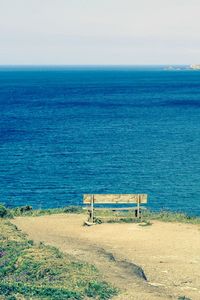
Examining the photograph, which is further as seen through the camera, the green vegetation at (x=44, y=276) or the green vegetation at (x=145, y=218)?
the green vegetation at (x=145, y=218)

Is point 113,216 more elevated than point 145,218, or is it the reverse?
point 145,218

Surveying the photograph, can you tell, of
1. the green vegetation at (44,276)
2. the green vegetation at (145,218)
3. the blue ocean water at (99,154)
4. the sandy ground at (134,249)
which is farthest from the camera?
the blue ocean water at (99,154)

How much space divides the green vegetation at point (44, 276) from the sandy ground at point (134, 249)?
0.73 metres

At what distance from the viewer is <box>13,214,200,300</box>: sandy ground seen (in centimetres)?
1800

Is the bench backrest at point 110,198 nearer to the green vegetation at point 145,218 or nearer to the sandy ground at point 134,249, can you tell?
the green vegetation at point 145,218

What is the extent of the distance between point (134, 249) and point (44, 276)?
25.3 ft

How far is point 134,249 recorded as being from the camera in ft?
79.2

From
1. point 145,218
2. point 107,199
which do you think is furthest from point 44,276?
point 145,218

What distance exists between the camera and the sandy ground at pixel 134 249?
18.0 metres

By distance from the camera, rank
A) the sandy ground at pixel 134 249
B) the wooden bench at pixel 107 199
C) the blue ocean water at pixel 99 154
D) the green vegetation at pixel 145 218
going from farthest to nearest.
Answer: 1. the blue ocean water at pixel 99 154
2. the green vegetation at pixel 145 218
3. the wooden bench at pixel 107 199
4. the sandy ground at pixel 134 249

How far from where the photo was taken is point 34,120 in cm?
9625

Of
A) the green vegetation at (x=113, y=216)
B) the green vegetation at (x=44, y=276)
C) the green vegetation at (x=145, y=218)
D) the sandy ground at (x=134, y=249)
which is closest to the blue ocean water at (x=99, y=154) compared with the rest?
the green vegetation at (x=113, y=216)

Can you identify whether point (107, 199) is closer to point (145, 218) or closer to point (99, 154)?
point (145, 218)

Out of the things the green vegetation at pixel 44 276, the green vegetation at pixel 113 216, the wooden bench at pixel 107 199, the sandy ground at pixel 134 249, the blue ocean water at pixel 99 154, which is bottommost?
the blue ocean water at pixel 99 154
